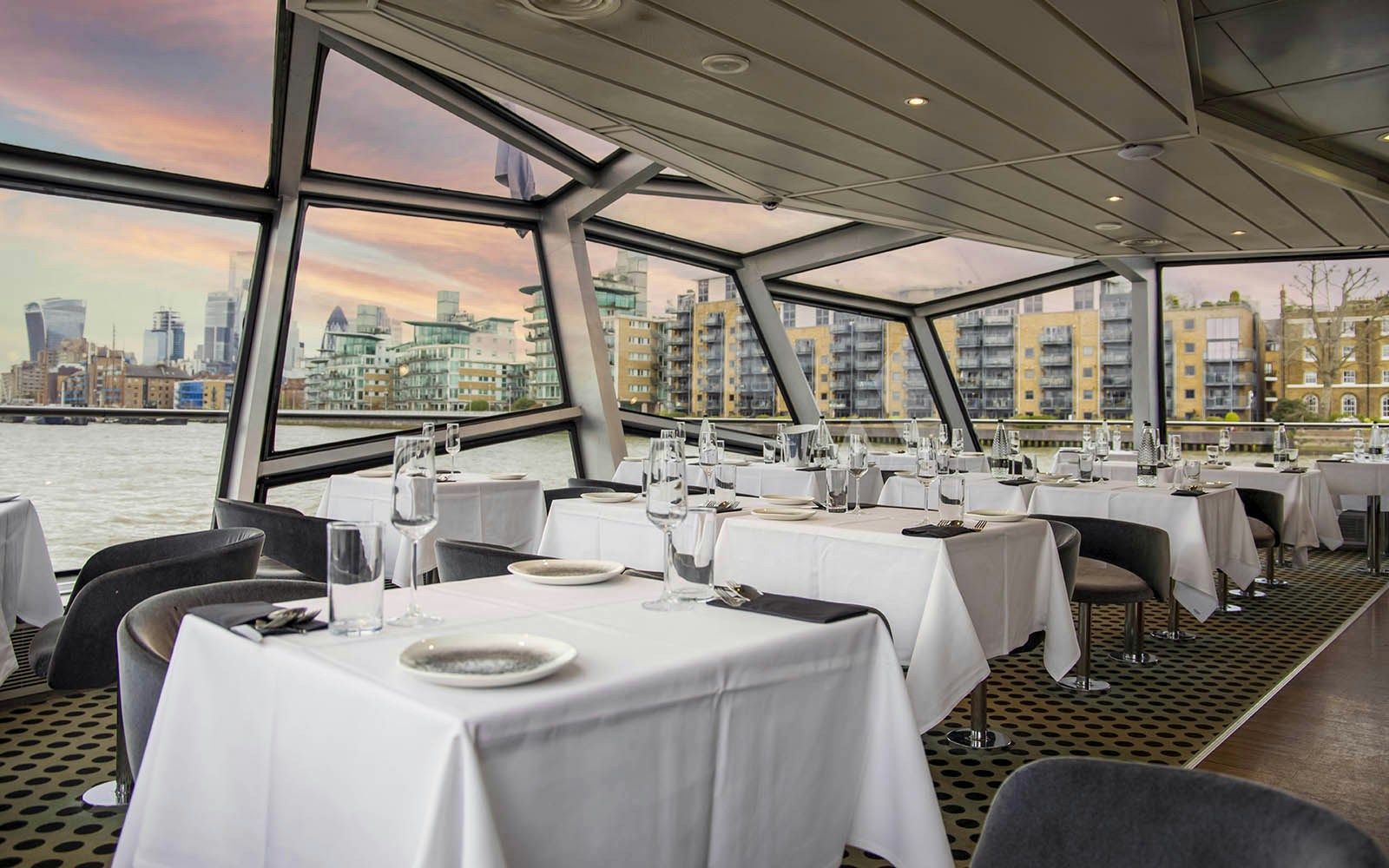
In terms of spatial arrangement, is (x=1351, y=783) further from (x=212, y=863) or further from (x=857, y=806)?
(x=212, y=863)

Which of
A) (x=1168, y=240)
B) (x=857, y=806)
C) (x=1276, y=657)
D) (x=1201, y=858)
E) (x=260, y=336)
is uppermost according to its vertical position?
(x=1168, y=240)

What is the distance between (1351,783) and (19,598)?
5.13m

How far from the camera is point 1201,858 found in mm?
1108

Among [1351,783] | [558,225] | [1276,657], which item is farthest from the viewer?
[558,225]

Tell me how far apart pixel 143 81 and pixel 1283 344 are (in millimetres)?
10060

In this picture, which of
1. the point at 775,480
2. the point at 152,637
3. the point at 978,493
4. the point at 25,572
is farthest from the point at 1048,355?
the point at 152,637

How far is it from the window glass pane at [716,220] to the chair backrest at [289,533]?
5.31 m

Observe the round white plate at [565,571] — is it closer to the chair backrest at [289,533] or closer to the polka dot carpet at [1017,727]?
the polka dot carpet at [1017,727]

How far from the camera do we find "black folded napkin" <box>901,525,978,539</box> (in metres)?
3.12

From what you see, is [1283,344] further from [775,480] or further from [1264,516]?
[775,480]

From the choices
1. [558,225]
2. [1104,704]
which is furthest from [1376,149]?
Result: [558,225]

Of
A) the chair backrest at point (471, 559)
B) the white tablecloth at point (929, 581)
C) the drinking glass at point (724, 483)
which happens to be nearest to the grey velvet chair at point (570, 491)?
the drinking glass at point (724, 483)

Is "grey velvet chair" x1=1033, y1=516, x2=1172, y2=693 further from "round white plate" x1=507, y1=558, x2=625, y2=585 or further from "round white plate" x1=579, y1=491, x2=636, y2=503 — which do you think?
"round white plate" x1=507, y1=558, x2=625, y2=585

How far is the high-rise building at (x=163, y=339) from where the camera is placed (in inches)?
262
